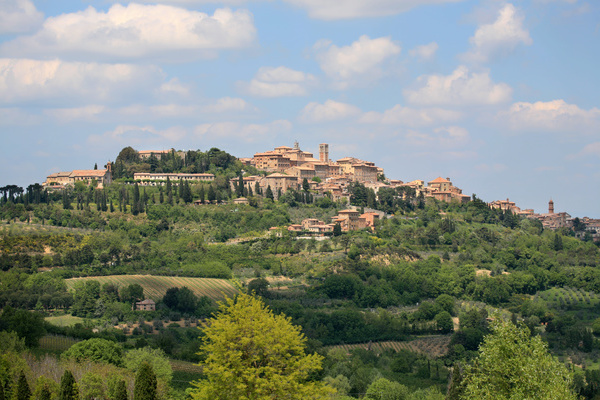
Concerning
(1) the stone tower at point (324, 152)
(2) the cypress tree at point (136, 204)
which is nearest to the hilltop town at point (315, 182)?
(1) the stone tower at point (324, 152)

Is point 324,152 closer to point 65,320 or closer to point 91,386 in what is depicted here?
point 65,320

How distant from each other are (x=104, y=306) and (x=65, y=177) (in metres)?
38.3

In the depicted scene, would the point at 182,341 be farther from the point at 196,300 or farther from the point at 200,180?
the point at 200,180

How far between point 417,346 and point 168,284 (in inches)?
866

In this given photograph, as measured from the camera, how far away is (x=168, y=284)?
64.4 metres

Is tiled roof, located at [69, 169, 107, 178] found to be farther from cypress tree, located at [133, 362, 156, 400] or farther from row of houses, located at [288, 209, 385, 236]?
cypress tree, located at [133, 362, 156, 400]

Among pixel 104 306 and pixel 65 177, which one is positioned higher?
pixel 65 177

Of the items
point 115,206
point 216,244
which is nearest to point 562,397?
point 216,244

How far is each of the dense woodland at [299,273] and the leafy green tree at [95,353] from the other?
0.24 ft

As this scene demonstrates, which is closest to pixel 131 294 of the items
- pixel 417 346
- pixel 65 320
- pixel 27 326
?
pixel 65 320

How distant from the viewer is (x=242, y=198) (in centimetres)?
8725

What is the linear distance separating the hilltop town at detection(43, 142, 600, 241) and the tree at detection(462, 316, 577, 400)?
59.0 m

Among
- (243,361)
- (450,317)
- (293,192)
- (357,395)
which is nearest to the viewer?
(243,361)

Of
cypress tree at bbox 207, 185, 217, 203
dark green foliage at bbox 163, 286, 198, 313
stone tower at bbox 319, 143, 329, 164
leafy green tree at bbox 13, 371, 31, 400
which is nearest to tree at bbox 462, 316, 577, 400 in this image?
leafy green tree at bbox 13, 371, 31, 400
